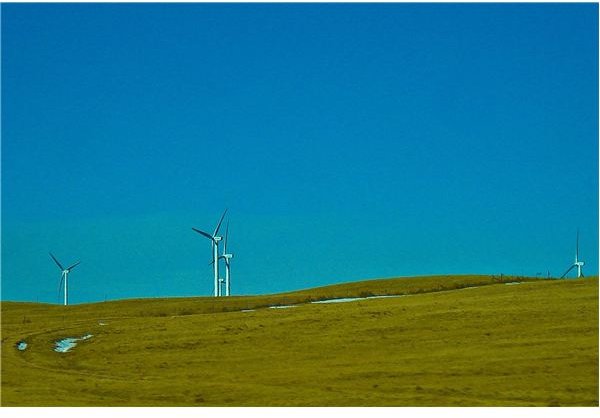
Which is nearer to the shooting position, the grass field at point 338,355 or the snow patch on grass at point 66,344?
the grass field at point 338,355

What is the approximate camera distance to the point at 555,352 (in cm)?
3303

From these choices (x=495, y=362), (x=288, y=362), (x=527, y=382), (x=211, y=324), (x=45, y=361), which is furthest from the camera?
(x=211, y=324)

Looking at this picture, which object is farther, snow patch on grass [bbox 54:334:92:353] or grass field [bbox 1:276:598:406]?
snow patch on grass [bbox 54:334:92:353]

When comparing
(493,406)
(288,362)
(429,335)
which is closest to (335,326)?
(429,335)

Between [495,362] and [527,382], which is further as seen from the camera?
[495,362]

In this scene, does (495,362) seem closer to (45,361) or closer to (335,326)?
(335,326)

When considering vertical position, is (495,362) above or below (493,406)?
above

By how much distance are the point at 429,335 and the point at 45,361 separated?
49.3ft

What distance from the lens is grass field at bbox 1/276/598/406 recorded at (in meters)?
27.8

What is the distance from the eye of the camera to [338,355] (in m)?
36.1

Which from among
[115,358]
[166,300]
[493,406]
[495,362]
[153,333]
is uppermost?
[166,300]

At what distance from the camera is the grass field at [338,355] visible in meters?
27.8

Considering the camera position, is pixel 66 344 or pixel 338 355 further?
pixel 66 344

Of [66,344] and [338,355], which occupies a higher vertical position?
[66,344]
